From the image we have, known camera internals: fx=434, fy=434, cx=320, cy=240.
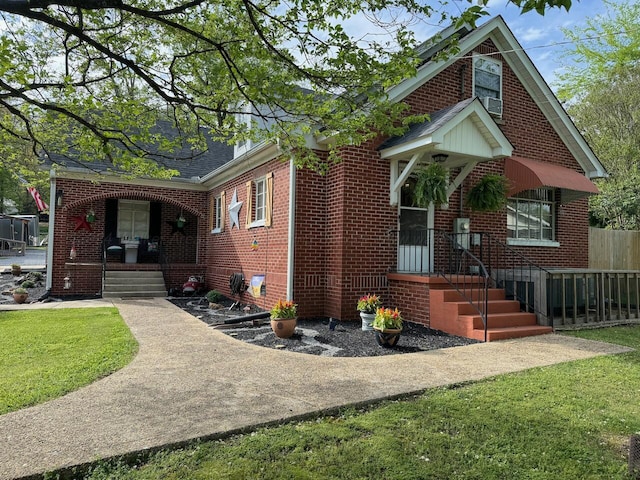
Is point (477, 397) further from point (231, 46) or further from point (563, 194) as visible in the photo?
point (563, 194)

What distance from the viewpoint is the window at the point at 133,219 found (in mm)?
15287

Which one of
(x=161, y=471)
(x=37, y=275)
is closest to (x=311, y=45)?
(x=161, y=471)

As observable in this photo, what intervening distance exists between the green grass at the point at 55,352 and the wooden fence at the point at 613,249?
12822mm

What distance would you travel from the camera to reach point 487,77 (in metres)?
10.6

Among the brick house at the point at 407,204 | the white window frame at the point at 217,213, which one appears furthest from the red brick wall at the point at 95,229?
the white window frame at the point at 217,213

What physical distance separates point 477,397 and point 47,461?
3.60 m

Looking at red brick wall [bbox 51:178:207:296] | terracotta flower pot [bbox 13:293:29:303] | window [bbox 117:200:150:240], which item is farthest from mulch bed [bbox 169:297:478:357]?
window [bbox 117:200:150:240]

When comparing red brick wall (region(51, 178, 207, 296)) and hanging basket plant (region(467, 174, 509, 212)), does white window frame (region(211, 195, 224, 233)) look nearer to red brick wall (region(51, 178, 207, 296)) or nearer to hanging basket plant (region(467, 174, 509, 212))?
red brick wall (region(51, 178, 207, 296))

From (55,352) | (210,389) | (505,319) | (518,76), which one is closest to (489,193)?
(505,319)

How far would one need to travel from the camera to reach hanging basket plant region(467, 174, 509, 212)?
30.4ft

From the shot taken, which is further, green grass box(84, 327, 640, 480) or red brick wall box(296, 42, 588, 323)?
red brick wall box(296, 42, 588, 323)

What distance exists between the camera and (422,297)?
26.8 ft

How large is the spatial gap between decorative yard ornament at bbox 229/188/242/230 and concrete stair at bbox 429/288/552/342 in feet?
20.1

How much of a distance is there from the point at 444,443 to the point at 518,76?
10402 millimetres
